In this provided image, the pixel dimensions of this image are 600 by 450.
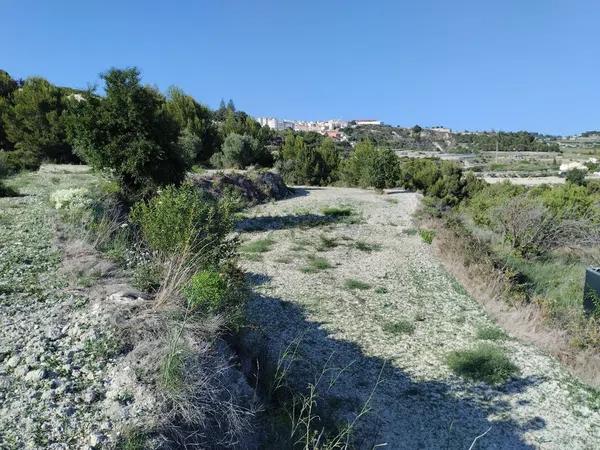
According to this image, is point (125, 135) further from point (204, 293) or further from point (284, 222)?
point (204, 293)

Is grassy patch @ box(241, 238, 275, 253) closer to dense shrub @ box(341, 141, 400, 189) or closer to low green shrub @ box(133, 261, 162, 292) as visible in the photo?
low green shrub @ box(133, 261, 162, 292)

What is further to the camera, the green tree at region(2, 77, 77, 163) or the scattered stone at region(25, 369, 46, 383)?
the green tree at region(2, 77, 77, 163)

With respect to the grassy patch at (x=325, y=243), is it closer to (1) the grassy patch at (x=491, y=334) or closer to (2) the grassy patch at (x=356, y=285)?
(2) the grassy patch at (x=356, y=285)

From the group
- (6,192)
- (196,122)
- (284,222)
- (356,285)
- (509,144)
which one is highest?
(509,144)

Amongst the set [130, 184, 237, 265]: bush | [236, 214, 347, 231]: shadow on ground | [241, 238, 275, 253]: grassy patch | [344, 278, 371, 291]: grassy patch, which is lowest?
[344, 278, 371, 291]: grassy patch

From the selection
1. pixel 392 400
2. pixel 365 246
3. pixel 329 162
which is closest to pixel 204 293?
pixel 392 400

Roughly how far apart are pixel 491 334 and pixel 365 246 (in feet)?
20.7

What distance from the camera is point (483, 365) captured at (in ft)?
22.3

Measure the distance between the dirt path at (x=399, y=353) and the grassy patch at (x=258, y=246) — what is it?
0.16 metres

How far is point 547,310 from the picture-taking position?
28.6ft

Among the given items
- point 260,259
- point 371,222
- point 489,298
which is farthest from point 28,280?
point 371,222

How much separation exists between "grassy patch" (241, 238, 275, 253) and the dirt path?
161 mm

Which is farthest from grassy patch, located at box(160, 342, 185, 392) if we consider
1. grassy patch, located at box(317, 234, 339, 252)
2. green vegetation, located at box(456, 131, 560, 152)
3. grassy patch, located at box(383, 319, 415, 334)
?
green vegetation, located at box(456, 131, 560, 152)

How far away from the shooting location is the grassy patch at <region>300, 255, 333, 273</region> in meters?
11.2
